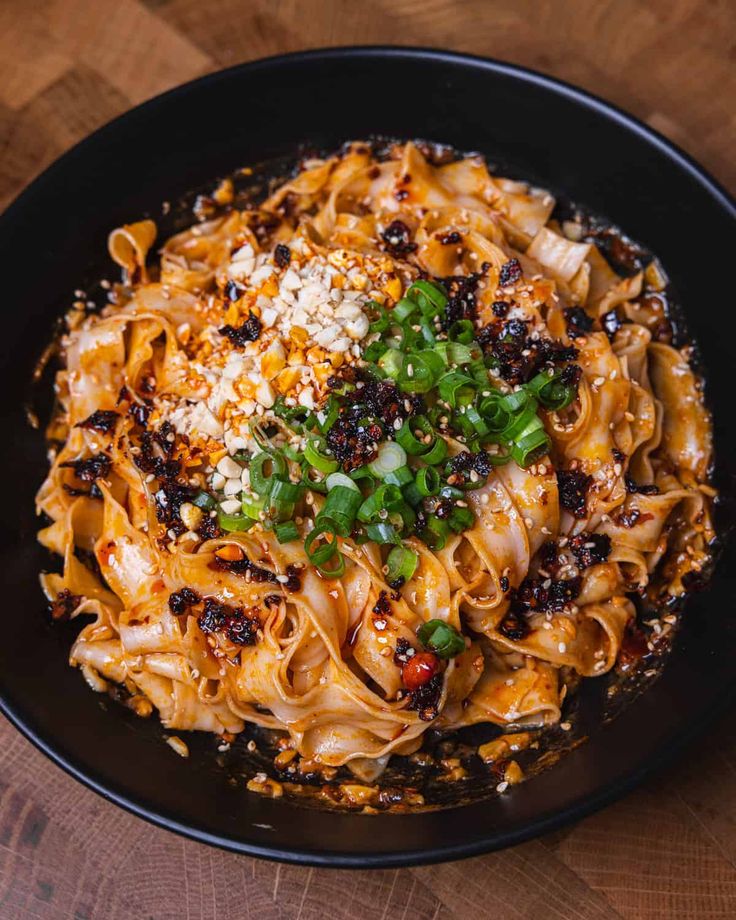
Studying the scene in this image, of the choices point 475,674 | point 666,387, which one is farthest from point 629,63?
point 475,674

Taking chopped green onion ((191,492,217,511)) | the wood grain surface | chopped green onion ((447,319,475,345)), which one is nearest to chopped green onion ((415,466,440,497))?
chopped green onion ((447,319,475,345))

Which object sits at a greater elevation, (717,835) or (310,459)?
(310,459)

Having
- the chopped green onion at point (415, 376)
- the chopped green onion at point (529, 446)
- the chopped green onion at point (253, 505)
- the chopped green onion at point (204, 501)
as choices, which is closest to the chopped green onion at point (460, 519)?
the chopped green onion at point (529, 446)

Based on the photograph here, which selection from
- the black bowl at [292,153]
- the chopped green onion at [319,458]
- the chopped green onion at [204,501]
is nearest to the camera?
the black bowl at [292,153]

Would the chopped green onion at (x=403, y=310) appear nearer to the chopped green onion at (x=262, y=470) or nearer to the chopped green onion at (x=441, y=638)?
the chopped green onion at (x=262, y=470)

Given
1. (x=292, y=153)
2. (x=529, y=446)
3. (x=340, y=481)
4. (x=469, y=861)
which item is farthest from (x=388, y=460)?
(x=292, y=153)

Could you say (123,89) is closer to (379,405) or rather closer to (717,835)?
(379,405)
